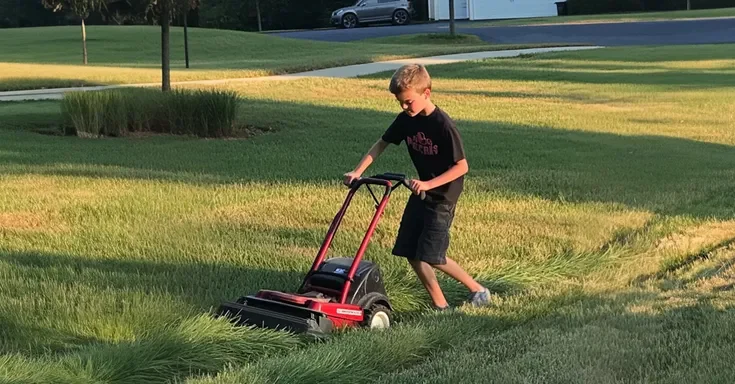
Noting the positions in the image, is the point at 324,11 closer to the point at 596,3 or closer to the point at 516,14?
the point at 516,14

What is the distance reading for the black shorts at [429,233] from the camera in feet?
15.7

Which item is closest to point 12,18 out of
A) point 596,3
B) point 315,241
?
point 596,3

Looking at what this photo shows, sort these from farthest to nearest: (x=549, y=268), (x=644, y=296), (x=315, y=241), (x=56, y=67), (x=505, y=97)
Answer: (x=56, y=67)
(x=505, y=97)
(x=315, y=241)
(x=549, y=268)
(x=644, y=296)

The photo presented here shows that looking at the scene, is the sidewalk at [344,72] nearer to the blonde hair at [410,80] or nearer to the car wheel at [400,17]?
the blonde hair at [410,80]

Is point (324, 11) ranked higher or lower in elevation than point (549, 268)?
higher

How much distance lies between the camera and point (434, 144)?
4.68 meters

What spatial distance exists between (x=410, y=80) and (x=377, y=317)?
1.24 metres

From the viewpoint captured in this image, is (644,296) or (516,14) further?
(516,14)

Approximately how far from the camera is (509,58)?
80.8 ft

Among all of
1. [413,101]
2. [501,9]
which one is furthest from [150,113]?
[501,9]

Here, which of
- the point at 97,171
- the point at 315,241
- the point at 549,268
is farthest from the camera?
the point at 97,171

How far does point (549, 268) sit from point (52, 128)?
8695mm

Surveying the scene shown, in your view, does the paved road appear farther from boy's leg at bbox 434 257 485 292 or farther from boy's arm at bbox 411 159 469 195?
boy's arm at bbox 411 159 469 195

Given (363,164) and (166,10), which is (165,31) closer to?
(166,10)
